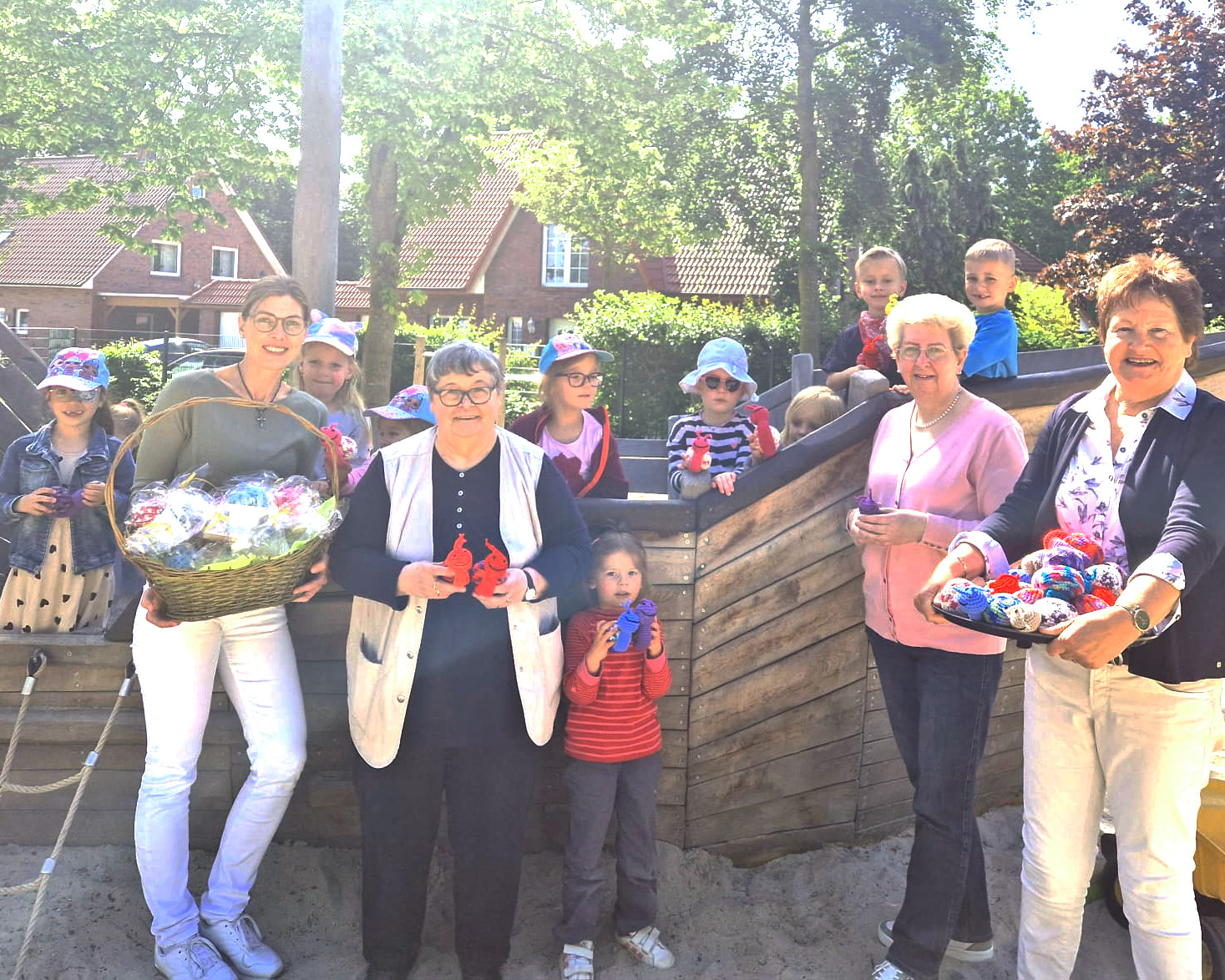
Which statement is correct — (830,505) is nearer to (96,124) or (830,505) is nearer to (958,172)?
(96,124)

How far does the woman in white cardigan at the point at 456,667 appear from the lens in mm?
3057

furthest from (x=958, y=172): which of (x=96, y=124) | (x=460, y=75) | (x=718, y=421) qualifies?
(x=718, y=421)

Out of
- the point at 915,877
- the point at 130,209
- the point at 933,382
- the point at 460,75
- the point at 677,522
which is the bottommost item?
the point at 915,877

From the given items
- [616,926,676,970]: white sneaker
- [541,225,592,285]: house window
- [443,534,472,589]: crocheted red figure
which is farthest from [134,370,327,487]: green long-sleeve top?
[541,225,592,285]: house window

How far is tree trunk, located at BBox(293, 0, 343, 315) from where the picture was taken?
5152 millimetres

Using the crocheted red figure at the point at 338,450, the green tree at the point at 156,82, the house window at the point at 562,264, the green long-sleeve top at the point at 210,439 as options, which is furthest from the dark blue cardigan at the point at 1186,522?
the house window at the point at 562,264

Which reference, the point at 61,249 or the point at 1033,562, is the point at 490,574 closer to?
the point at 1033,562

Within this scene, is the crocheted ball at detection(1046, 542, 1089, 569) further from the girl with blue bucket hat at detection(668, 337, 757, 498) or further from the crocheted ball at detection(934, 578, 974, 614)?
the girl with blue bucket hat at detection(668, 337, 757, 498)

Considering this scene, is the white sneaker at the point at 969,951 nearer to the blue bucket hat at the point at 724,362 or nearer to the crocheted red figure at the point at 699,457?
the crocheted red figure at the point at 699,457

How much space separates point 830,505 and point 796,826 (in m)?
1.16

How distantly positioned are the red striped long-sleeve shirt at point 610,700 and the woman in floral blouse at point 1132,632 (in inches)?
35.1

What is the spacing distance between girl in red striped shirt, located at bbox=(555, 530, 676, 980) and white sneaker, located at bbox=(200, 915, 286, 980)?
85cm

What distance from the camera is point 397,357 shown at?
17109 millimetres

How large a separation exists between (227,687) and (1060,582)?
2.33 metres
